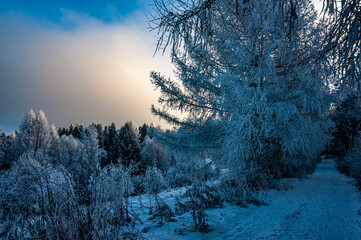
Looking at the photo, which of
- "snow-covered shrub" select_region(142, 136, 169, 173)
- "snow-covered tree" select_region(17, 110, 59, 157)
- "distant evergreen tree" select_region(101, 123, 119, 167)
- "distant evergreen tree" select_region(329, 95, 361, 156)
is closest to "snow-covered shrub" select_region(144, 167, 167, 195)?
"distant evergreen tree" select_region(329, 95, 361, 156)

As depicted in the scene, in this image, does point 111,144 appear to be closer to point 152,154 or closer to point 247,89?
point 152,154

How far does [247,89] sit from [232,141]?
6.00 ft

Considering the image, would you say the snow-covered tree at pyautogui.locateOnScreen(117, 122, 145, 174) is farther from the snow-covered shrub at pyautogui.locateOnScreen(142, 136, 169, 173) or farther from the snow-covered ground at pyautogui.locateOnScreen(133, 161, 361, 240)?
the snow-covered ground at pyautogui.locateOnScreen(133, 161, 361, 240)

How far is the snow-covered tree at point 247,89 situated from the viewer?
369cm

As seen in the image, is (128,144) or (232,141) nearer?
(232,141)

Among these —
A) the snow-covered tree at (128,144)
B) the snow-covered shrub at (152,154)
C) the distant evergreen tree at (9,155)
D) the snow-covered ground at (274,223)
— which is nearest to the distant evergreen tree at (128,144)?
the snow-covered tree at (128,144)

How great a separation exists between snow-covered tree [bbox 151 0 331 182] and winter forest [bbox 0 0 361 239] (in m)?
0.03

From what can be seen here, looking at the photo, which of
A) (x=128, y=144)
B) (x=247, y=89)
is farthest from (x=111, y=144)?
(x=247, y=89)

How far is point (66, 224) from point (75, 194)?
326 millimetres

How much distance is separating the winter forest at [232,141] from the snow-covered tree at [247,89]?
0.03 meters

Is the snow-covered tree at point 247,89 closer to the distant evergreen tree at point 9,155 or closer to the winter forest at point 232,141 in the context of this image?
the winter forest at point 232,141

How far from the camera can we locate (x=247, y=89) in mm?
5438

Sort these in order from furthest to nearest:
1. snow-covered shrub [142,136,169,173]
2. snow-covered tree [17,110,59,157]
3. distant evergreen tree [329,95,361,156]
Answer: snow-covered shrub [142,136,169,173] < snow-covered tree [17,110,59,157] < distant evergreen tree [329,95,361,156]

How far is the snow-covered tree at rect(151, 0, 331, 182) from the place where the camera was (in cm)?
369
